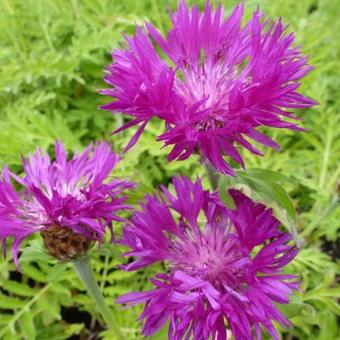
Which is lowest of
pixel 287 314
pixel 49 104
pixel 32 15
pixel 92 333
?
pixel 92 333

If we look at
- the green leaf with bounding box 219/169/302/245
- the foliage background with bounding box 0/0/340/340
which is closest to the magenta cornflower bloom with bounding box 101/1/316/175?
the green leaf with bounding box 219/169/302/245

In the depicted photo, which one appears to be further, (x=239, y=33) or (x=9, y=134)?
(x=9, y=134)

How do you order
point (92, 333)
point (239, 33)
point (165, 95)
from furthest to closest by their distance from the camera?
1. point (92, 333)
2. point (239, 33)
3. point (165, 95)

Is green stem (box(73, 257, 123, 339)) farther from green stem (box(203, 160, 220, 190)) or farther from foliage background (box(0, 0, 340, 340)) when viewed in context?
green stem (box(203, 160, 220, 190))

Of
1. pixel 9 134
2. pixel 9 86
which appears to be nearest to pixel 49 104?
pixel 9 86

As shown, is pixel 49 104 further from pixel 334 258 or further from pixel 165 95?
pixel 165 95

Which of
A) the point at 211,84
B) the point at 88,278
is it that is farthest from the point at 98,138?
the point at 211,84

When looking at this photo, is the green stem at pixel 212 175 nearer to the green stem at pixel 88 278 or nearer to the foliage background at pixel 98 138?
the foliage background at pixel 98 138
